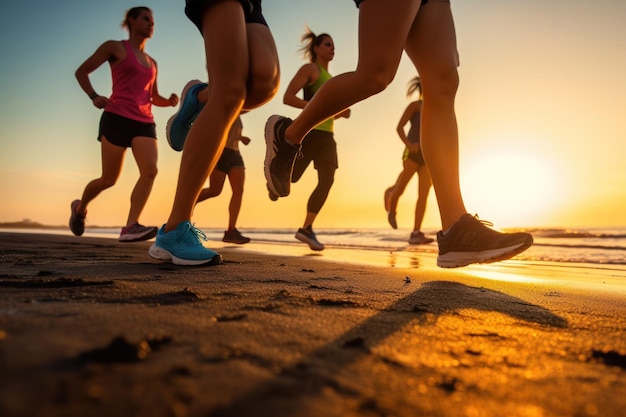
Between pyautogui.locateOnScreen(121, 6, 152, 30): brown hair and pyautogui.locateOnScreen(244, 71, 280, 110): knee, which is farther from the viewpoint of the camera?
pyautogui.locateOnScreen(121, 6, 152, 30): brown hair

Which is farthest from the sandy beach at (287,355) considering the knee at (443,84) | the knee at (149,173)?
the knee at (149,173)

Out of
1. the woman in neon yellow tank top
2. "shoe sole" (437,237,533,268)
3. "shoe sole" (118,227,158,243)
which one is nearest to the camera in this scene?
"shoe sole" (437,237,533,268)

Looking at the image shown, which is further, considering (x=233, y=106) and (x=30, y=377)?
(x=233, y=106)

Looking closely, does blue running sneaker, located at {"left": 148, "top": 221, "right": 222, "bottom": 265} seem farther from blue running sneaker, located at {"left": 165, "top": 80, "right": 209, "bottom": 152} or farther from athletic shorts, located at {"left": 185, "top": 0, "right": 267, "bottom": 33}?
athletic shorts, located at {"left": 185, "top": 0, "right": 267, "bottom": 33}

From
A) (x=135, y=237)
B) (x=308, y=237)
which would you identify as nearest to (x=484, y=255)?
(x=308, y=237)

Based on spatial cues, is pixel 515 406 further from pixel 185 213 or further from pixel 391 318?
pixel 185 213

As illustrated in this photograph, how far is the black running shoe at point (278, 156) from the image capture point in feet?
9.20

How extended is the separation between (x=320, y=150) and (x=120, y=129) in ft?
7.50

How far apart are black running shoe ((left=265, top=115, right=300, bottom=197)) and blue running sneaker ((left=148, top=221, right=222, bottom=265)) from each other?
697 mm

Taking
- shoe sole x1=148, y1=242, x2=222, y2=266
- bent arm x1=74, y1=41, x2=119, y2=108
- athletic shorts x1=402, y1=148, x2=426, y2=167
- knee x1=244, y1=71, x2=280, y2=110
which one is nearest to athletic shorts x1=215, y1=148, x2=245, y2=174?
bent arm x1=74, y1=41, x2=119, y2=108

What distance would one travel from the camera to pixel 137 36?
4.85 meters

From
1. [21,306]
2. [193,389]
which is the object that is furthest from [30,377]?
[21,306]

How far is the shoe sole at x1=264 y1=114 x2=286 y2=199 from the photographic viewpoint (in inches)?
111

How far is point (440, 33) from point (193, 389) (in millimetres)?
2369
